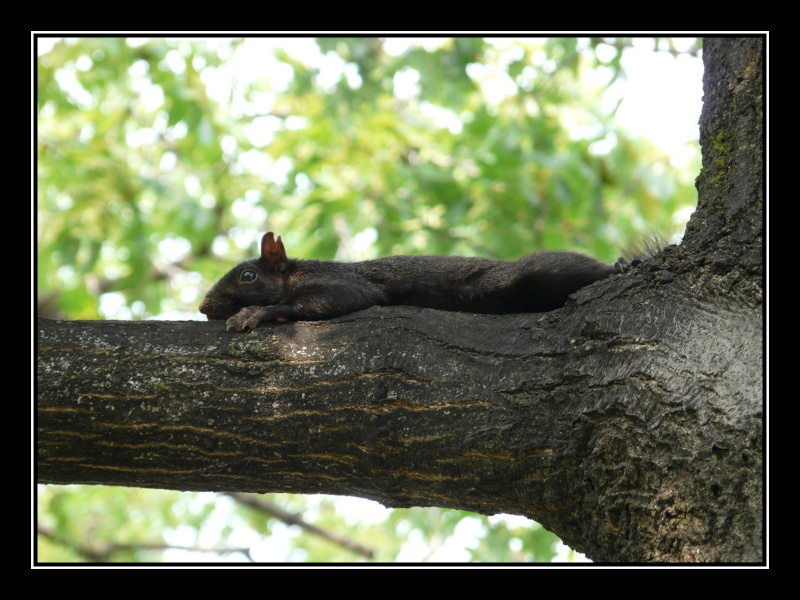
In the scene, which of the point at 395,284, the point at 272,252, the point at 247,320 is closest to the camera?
the point at 247,320

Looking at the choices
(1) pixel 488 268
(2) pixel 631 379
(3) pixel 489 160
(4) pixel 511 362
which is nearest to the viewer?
(2) pixel 631 379

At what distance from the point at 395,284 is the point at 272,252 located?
93 cm

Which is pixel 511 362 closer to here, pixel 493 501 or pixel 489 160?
pixel 493 501

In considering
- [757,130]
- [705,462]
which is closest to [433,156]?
[757,130]

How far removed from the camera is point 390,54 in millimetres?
9641

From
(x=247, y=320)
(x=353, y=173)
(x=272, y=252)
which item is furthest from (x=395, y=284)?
(x=353, y=173)

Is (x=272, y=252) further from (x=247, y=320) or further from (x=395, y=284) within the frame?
(x=247, y=320)

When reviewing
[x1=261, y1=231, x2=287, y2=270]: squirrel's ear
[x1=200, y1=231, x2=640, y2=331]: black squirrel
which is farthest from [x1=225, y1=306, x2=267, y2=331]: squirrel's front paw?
[x1=261, y1=231, x2=287, y2=270]: squirrel's ear

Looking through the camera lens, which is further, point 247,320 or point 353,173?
point 353,173

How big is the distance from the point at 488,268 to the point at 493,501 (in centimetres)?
190

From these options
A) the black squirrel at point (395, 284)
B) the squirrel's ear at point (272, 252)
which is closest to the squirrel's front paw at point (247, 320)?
the black squirrel at point (395, 284)

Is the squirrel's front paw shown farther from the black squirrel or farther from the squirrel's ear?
the squirrel's ear

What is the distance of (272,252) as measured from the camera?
5129 mm

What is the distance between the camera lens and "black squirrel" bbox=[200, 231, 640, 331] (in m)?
4.15
